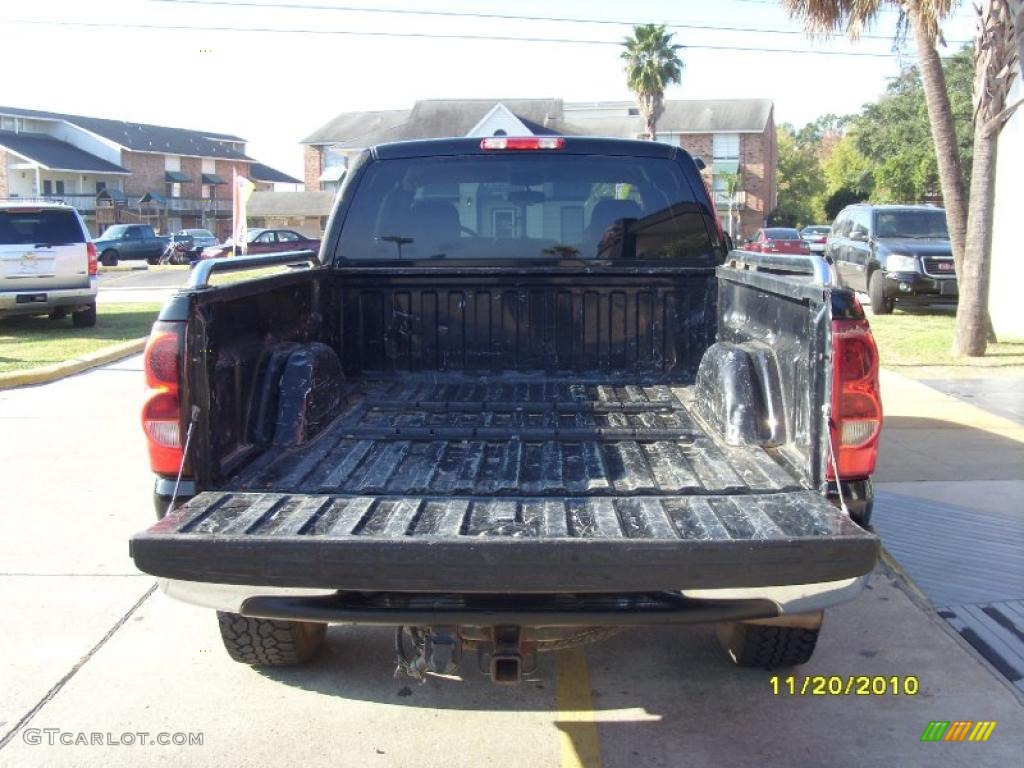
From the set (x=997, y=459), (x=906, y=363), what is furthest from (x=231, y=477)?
(x=906, y=363)

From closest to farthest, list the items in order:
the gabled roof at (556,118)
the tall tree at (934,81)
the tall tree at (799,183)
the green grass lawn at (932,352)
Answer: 1. the green grass lawn at (932,352)
2. the tall tree at (934,81)
3. the gabled roof at (556,118)
4. the tall tree at (799,183)

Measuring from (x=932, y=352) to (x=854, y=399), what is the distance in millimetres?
10353

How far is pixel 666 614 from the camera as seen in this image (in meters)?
3.10

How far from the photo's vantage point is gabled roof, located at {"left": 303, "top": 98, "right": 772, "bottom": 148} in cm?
5225

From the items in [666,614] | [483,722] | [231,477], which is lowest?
[483,722]

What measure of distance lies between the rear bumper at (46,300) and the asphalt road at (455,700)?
10844mm

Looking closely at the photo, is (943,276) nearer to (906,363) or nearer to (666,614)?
(906,363)

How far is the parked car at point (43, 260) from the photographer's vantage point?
1505cm

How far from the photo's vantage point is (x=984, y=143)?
1204cm

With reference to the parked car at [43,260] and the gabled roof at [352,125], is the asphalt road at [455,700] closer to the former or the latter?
the parked car at [43,260]

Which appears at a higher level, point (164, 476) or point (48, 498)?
point (164, 476)

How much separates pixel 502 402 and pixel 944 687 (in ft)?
7.14

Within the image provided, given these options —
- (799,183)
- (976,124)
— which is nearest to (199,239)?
(976,124)

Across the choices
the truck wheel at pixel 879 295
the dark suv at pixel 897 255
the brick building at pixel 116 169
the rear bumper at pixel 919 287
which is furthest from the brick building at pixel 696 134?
the rear bumper at pixel 919 287
